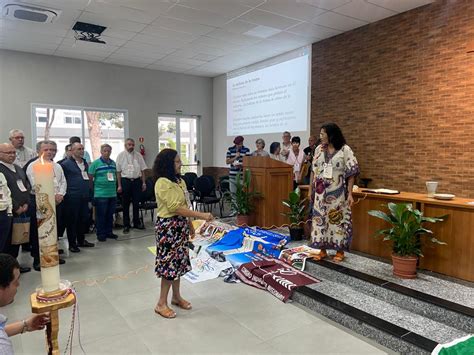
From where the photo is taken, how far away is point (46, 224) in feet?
3.37

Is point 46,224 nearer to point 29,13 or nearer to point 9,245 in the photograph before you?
point 9,245

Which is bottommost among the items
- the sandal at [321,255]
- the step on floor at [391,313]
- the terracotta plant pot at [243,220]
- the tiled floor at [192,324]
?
the tiled floor at [192,324]

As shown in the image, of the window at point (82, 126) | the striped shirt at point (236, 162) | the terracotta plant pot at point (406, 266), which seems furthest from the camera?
the window at point (82, 126)

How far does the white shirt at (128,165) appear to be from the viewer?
5.41 metres

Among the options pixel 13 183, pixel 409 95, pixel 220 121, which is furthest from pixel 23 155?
pixel 409 95

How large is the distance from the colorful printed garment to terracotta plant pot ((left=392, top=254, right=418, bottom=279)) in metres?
1.93

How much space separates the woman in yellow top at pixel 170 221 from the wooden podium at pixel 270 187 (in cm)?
221

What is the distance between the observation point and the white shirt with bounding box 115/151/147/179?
213 inches

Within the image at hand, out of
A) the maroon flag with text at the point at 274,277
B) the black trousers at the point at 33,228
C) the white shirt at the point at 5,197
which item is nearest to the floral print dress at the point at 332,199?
the maroon flag with text at the point at 274,277

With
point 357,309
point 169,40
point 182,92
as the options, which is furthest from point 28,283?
point 182,92

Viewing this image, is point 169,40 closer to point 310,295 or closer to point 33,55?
point 33,55

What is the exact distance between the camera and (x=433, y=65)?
15.2 ft

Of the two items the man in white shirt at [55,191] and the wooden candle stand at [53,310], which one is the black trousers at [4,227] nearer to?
the man in white shirt at [55,191]

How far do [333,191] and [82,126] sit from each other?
20.9ft
